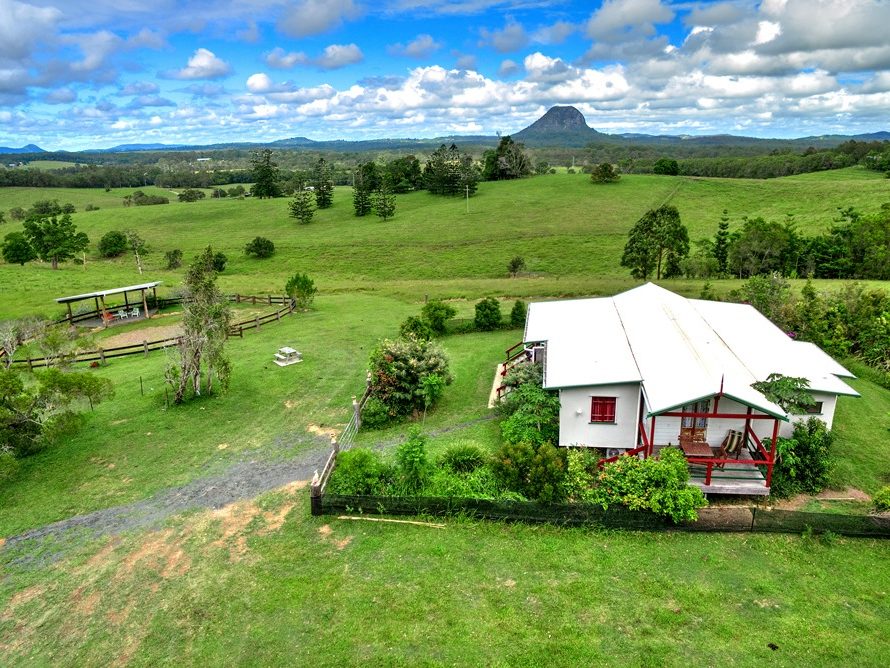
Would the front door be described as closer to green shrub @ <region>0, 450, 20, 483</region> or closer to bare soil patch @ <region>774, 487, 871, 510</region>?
bare soil patch @ <region>774, 487, 871, 510</region>

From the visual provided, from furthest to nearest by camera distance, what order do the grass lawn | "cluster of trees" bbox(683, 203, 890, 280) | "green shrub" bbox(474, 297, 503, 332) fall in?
1. "cluster of trees" bbox(683, 203, 890, 280)
2. "green shrub" bbox(474, 297, 503, 332)
3. the grass lawn

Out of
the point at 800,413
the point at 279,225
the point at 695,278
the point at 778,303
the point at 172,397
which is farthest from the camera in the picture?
the point at 279,225

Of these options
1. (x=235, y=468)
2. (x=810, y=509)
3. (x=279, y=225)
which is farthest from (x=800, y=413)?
(x=279, y=225)

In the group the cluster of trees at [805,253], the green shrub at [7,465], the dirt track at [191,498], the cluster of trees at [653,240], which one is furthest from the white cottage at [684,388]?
the cluster of trees at [805,253]

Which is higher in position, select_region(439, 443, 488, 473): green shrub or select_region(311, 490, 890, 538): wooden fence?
select_region(439, 443, 488, 473): green shrub

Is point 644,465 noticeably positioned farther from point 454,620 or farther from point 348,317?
point 348,317

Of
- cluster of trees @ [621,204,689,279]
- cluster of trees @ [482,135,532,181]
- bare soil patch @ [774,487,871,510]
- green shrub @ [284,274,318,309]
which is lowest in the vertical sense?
bare soil patch @ [774,487,871,510]

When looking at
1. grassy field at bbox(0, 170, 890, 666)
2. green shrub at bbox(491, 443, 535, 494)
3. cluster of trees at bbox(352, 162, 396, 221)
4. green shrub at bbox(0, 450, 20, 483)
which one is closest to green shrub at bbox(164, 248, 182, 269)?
cluster of trees at bbox(352, 162, 396, 221)
